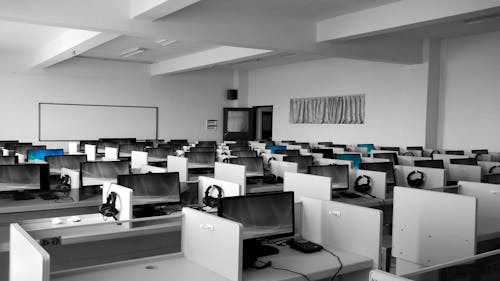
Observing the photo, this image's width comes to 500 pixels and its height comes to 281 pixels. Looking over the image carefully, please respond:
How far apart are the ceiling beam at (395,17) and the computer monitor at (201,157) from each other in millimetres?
2889

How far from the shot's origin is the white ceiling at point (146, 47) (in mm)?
10156

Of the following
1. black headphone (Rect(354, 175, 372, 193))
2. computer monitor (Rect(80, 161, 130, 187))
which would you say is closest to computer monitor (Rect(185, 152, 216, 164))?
computer monitor (Rect(80, 161, 130, 187))

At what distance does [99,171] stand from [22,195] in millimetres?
781

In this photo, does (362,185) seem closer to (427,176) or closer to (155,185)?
(427,176)

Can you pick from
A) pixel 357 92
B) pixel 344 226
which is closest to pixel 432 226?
pixel 344 226

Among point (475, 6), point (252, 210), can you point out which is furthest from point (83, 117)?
point (252, 210)

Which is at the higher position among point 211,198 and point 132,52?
point 132,52

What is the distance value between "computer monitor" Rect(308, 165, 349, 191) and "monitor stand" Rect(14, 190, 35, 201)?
3.03 m

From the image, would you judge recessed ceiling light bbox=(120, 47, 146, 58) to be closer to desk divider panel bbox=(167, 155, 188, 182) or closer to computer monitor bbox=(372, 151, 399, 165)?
desk divider panel bbox=(167, 155, 188, 182)

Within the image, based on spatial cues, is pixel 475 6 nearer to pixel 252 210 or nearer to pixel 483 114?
pixel 483 114

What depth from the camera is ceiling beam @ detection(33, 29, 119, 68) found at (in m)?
8.17

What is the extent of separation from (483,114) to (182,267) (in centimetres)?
829

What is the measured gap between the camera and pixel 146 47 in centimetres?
1091

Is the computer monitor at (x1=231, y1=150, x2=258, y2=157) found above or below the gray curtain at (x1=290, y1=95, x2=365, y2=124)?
below
